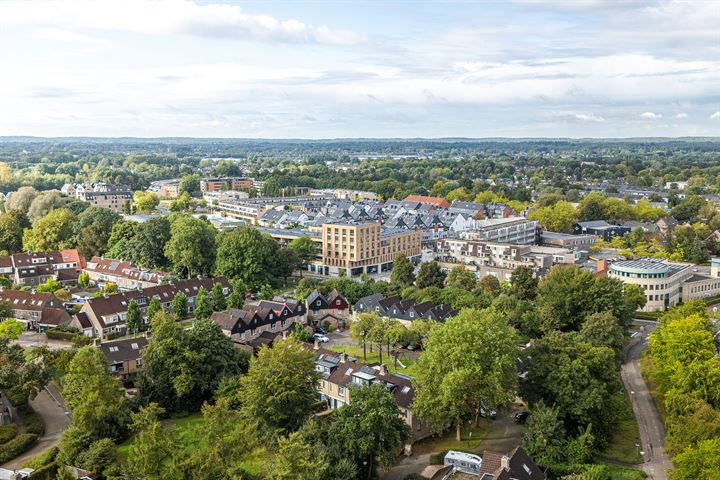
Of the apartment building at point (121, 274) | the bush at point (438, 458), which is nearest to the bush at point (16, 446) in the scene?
the bush at point (438, 458)

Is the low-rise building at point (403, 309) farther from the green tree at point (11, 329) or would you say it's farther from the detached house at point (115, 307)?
the green tree at point (11, 329)

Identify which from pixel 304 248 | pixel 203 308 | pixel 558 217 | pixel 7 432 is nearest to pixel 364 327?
pixel 203 308

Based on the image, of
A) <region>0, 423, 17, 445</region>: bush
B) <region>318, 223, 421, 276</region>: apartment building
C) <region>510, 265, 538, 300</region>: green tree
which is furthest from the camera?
<region>318, 223, 421, 276</region>: apartment building

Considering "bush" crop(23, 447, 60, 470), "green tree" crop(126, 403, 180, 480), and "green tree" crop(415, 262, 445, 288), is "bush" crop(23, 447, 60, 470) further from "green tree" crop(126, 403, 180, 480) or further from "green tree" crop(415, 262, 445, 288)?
"green tree" crop(415, 262, 445, 288)

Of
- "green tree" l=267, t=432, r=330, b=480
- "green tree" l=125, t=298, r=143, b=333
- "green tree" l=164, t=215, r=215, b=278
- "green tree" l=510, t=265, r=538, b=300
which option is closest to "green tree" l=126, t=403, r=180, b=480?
"green tree" l=267, t=432, r=330, b=480

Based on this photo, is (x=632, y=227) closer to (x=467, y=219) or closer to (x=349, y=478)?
(x=467, y=219)

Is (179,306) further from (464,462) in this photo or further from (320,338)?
(464,462)
